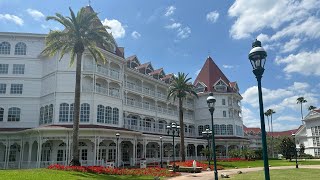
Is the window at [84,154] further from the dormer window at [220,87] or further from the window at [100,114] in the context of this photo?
the dormer window at [220,87]

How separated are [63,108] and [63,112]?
0.53 meters

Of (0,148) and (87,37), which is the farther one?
(0,148)

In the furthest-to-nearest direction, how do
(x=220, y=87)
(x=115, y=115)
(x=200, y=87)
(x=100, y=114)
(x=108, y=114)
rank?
(x=200, y=87), (x=220, y=87), (x=115, y=115), (x=108, y=114), (x=100, y=114)

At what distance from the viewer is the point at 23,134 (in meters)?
36.1

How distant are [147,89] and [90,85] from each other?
15020 mm

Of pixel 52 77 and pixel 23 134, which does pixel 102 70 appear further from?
pixel 23 134

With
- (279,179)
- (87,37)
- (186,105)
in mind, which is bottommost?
(279,179)

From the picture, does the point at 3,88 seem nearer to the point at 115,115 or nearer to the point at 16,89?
the point at 16,89

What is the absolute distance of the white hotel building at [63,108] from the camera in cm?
3544

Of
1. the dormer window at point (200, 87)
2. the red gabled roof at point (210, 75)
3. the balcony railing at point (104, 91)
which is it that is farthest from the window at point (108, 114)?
the red gabled roof at point (210, 75)

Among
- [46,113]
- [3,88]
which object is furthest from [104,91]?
[3,88]

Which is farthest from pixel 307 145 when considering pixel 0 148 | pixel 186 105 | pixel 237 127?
pixel 0 148

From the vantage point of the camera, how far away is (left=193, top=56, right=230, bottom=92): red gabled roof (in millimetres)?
66906

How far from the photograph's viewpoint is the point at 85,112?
38031 millimetres
